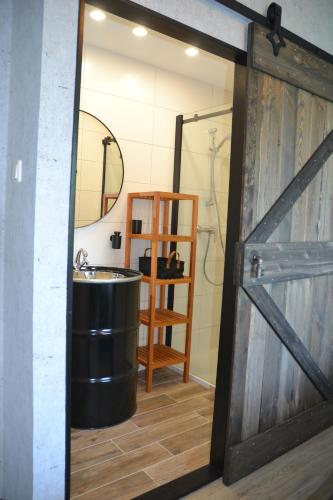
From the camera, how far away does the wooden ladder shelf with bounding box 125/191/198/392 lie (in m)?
2.77

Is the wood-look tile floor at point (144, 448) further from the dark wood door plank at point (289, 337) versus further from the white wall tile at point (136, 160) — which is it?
the white wall tile at point (136, 160)

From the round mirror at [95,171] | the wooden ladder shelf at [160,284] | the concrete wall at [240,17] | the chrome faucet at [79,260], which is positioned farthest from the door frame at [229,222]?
the round mirror at [95,171]

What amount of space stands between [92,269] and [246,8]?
1.74 metres

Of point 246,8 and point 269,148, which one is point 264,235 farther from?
point 246,8

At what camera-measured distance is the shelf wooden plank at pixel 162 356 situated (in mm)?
2856

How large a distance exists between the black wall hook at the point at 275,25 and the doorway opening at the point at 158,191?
48 cm

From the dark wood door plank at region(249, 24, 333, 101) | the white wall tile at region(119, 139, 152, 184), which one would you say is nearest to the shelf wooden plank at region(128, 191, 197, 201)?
the white wall tile at region(119, 139, 152, 184)

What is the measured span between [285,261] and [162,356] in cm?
144

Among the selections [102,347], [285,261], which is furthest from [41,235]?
[285,261]

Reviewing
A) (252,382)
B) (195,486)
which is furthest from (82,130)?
(195,486)

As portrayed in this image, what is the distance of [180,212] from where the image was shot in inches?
127

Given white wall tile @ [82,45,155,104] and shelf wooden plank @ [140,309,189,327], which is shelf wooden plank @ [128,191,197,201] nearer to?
white wall tile @ [82,45,155,104]

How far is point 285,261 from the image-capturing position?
1961mm

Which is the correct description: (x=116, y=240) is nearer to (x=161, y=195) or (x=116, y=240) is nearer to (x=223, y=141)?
(x=161, y=195)
